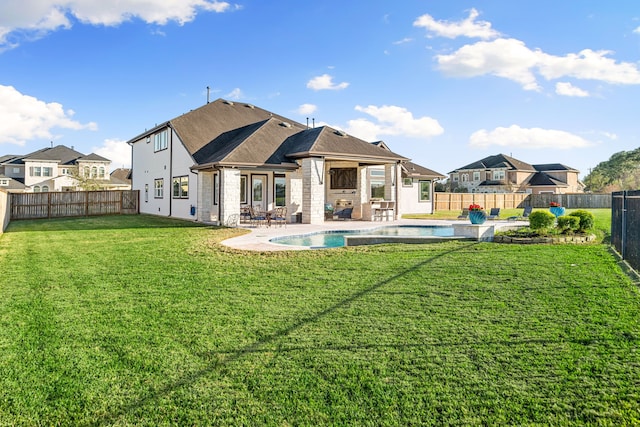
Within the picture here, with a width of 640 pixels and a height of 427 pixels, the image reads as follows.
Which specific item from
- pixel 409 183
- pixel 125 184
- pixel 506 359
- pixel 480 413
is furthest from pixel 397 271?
pixel 125 184

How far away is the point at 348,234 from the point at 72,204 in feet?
72.1

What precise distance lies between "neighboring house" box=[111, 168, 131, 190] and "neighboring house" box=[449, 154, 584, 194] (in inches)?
1821

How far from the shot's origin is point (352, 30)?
18.2 meters

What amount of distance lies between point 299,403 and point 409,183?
29274 millimetres

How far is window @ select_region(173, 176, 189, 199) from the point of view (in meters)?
23.5

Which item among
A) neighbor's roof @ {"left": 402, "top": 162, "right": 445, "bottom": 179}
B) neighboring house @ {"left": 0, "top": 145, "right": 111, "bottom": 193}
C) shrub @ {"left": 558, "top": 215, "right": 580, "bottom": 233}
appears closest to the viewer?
shrub @ {"left": 558, "top": 215, "right": 580, "bottom": 233}

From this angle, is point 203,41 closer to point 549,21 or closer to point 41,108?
point 549,21

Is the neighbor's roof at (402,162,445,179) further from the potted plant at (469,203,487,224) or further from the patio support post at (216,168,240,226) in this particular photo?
the potted plant at (469,203,487,224)

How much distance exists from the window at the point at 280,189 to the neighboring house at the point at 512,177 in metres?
42.3

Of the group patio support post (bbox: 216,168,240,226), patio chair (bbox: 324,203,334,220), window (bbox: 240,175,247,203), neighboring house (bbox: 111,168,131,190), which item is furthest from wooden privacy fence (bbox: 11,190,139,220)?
neighboring house (bbox: 111,168,131,190)

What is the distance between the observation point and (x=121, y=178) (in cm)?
6275

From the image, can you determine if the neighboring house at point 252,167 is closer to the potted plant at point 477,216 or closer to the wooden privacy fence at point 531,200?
the potted plant at point 477,216

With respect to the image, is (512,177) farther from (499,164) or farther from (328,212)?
(328,212)

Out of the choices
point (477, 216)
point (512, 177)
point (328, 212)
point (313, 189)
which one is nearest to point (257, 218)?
point (313, 189)
